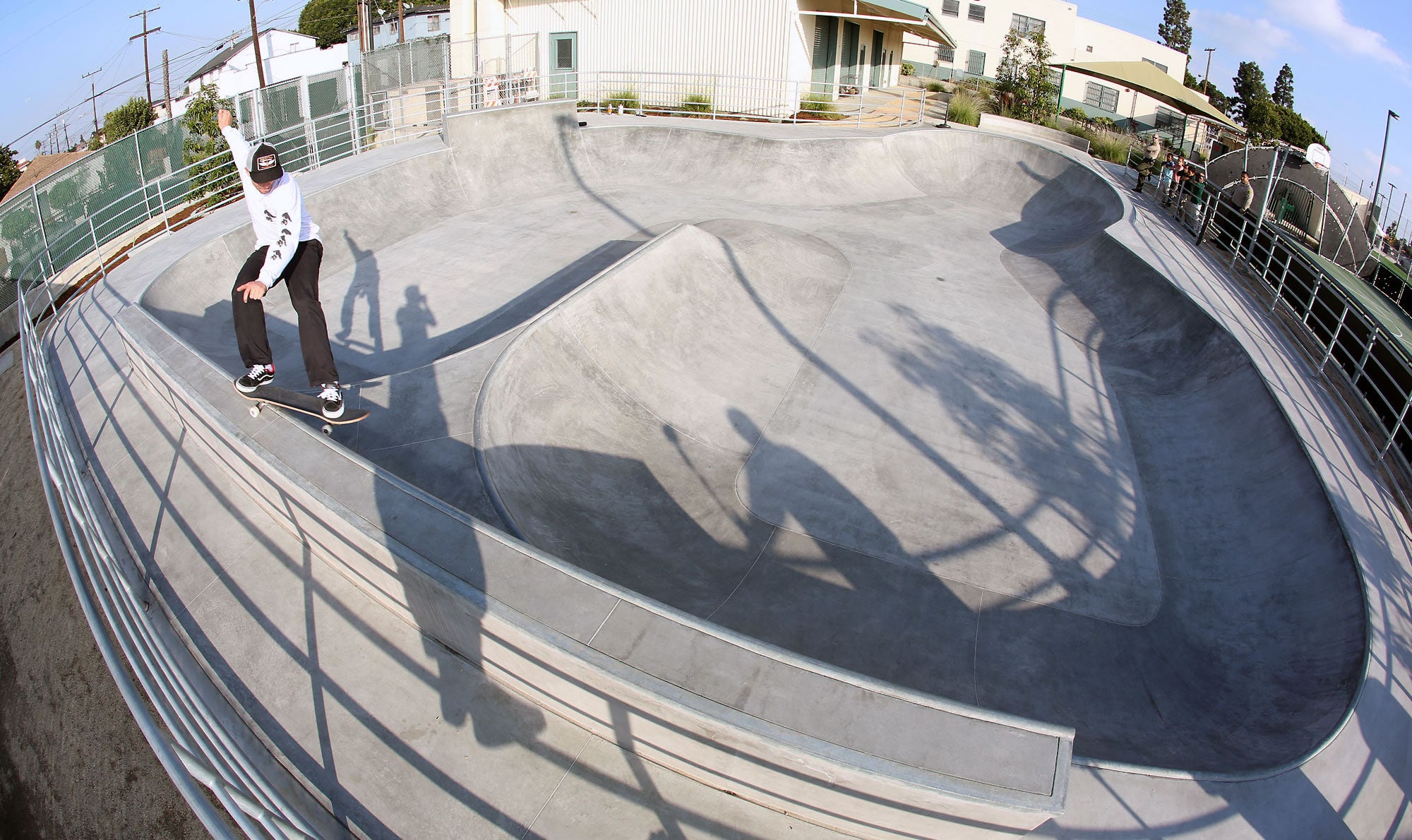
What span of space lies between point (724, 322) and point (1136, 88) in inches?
928

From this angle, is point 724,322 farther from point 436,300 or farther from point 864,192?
point 864,192

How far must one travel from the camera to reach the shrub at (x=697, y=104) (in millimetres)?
21469

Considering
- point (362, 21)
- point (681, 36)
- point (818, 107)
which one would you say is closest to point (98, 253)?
point (681, 36)

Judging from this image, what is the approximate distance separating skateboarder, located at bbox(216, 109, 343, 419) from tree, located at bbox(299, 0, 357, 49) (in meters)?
83.3

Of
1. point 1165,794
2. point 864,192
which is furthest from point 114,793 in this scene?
point 864,192

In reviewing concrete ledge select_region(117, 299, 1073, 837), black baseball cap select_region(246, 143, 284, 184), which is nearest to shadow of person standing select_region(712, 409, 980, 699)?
concrete ledge select_region(117, 299, 1073, 837)

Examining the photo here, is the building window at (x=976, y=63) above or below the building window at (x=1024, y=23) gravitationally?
below

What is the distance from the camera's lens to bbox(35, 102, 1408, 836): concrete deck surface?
159 inches

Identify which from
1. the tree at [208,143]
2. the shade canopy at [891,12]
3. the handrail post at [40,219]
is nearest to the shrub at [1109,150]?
the shade canopy at [891,12]

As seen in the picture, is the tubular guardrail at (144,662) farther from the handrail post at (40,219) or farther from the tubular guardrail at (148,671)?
the handrail post at (40,219)

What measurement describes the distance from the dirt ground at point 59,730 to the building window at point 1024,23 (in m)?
51.0

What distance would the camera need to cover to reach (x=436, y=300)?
1013 centimetres

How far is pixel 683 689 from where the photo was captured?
3.34 meters

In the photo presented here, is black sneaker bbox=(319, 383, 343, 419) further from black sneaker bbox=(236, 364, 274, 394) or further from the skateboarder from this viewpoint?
black sneaker bbox=(236, 364, 274, 394)
